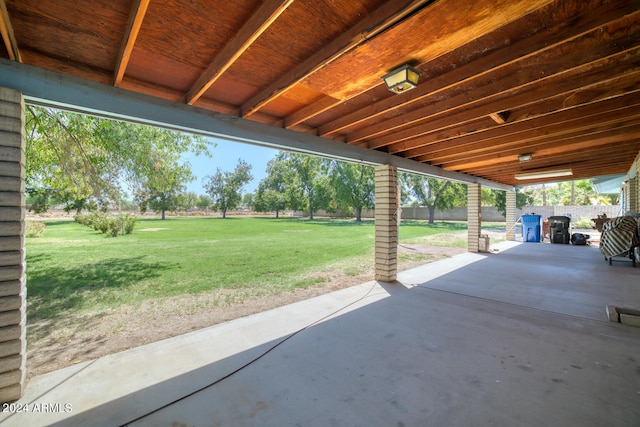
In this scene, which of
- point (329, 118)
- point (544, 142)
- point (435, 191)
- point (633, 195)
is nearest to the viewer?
point (329, 118)

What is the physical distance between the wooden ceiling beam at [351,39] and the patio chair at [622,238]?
8322mm

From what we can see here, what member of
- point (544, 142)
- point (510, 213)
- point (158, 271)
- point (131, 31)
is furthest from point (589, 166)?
point (158, 271)

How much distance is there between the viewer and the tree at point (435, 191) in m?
24.3

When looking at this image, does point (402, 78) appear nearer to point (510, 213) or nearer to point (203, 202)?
point (510, 213)

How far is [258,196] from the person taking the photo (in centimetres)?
4459

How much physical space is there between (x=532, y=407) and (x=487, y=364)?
1.71ft

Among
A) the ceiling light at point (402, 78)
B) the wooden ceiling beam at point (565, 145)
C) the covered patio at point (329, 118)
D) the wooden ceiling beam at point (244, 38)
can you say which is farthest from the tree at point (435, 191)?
the wooden ceiling beam at point (244, 38)

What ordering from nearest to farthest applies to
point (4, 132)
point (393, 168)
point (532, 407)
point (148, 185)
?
1. point (532, 407)
2. point (4, 132)
3. point (393, 168)
4. point (148, 185)

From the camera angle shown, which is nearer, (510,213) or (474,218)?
(474,218)

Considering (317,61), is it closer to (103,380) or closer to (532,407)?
(532,407)

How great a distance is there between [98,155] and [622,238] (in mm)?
12473

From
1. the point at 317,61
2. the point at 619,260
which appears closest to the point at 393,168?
the point at 317,61

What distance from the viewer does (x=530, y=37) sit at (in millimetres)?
2021

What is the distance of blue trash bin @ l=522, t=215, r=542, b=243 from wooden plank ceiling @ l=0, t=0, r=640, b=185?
380 inches
